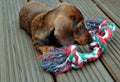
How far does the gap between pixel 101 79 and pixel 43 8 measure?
1.16m

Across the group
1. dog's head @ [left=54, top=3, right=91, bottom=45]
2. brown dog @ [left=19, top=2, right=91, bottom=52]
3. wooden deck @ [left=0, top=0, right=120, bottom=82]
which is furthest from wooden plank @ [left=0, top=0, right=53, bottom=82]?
dog's head @ [left=54, top=3, right=91, bottom=45]

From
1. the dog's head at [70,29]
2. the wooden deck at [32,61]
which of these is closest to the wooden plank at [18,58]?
the wooden deck at [32,61]

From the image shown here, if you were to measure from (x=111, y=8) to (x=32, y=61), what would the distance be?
138 centimetres

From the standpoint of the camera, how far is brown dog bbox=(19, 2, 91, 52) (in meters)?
2.49

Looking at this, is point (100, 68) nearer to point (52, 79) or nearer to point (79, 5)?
point (52, 79)

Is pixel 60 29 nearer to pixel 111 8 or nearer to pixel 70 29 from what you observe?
pixel 70 29

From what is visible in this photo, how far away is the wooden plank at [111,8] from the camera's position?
3.16 meters

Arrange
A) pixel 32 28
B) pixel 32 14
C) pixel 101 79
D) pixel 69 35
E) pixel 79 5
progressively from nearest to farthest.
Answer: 1. pixel 101 79
2. pixel 69 35
3. pixel 32 28
4. pixel 32 14
5. pixel 79 5

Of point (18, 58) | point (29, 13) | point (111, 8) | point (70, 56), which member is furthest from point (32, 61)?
point (111, 8)

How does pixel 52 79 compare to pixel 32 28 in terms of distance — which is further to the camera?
pixel 32 28

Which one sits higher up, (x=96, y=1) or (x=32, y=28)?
(x=32, y=28)

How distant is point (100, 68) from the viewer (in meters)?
2.29

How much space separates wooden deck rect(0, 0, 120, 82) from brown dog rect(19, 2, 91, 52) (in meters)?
0.09

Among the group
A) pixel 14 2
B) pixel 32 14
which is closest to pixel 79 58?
pixel 32 14
